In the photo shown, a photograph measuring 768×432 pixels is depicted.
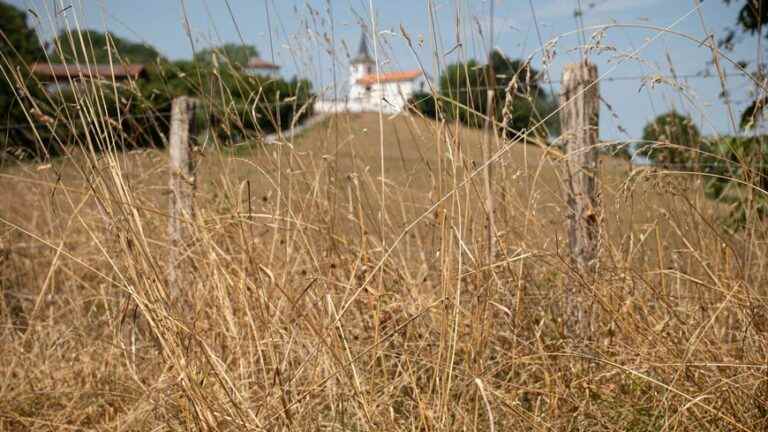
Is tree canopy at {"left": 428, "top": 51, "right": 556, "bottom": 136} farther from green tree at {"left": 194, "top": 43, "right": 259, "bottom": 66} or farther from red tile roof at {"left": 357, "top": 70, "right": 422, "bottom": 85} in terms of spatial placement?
green tree at {"left": 194, "top": 43, "right": 259, "bottom": 66}

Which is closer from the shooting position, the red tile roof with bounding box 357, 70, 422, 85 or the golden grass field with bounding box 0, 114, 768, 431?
the golden grass field with bounding box 0, 114, 768, 431

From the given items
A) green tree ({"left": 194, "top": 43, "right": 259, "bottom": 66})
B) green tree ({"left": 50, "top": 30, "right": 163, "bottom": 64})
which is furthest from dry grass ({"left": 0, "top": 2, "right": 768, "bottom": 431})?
green tree ({"left": 194, "top": 43, "right": 259, "bottom": 66})

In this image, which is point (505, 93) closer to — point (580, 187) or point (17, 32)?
point (580, 187)

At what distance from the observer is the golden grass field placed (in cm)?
161

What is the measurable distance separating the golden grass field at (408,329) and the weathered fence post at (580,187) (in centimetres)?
6

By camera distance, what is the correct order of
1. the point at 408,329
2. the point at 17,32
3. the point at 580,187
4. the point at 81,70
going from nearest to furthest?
1. the point at 81,70
2. the point at 408,329
3. the point at 580,187
4. the point at 17,32

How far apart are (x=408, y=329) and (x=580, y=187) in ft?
3.00

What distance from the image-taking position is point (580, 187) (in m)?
2.47

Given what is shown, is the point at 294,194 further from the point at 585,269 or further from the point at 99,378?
the point at 585,269

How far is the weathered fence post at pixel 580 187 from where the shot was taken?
2232 mm

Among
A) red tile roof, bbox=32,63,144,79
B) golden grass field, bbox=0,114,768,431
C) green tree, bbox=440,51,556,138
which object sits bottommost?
golden grass field, bbox=0,114,768,431

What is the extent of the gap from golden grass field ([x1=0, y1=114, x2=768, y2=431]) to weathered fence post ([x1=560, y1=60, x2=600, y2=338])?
0.19ft

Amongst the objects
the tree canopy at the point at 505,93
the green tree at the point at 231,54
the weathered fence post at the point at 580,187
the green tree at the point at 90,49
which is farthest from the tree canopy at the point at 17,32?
the weathered fence post at the point at 580,187

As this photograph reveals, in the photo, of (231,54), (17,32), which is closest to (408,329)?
(231,54)
